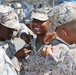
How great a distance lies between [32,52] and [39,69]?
11.7 inches

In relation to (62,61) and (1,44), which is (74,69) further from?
(1,44)

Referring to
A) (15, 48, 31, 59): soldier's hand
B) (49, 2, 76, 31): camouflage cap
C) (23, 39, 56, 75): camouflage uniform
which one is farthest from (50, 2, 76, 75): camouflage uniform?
(15, 48, 31, 59): soldier's hand

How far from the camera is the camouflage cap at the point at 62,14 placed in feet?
7.64

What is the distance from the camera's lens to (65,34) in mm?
2289

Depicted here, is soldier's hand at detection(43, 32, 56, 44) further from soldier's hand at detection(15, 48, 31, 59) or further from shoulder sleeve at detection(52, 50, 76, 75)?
shoulder sleeve at detection(52, 50, 76, 75)

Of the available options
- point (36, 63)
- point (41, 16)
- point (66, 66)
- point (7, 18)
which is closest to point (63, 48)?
point (36, 63)

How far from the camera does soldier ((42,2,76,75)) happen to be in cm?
211

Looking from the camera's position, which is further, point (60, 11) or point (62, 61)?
point (60, 11)

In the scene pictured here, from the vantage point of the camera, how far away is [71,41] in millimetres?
2293

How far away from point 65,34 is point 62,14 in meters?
0.19

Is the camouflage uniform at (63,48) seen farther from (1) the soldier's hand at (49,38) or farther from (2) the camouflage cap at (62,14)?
(1) the soldier's hand at (49,38)

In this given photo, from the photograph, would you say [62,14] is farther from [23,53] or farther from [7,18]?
[7,18]

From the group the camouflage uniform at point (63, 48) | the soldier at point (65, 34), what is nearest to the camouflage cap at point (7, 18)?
the camouflage uniform at point (63, 48)

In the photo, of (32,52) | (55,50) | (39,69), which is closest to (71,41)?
(55,50)
